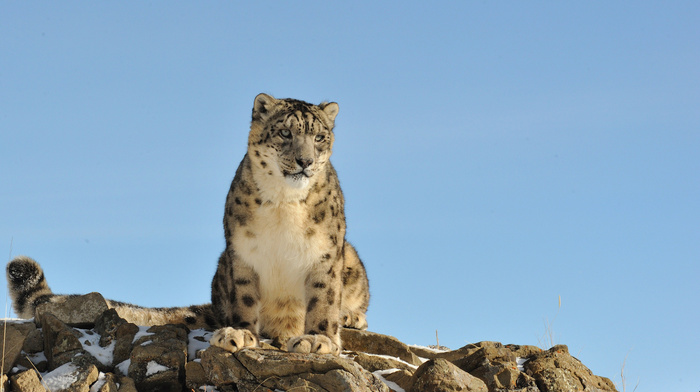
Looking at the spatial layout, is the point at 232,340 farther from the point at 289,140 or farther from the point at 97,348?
the point at 289,140

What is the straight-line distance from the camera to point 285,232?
8781 millimetres

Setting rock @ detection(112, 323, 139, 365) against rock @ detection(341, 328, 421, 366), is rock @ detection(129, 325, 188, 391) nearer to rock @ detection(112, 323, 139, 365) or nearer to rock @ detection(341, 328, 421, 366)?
rock @ detection(112, 323, 139, 365)

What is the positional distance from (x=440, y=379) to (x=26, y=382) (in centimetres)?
419

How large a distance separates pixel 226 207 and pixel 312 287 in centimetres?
151

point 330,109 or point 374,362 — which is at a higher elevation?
point 330,109

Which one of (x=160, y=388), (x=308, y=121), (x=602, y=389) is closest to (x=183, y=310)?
(x=160, y=388)

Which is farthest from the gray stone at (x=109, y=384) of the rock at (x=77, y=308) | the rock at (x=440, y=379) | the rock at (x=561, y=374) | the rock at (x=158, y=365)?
the rock at (x=561, y=374)

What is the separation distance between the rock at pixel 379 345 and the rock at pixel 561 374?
1640mm

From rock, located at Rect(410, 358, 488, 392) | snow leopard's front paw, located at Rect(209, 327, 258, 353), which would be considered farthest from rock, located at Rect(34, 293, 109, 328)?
rock, located at Rect(410, 358, 488, 392)

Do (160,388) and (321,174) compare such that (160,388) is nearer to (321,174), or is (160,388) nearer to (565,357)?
(321,174)

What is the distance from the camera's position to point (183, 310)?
434 inches

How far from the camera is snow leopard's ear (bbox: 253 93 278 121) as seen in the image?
30.1ft

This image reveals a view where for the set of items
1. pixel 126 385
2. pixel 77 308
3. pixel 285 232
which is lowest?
pixel 126 385

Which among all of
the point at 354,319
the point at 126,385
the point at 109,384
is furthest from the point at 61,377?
the point at 354,319
